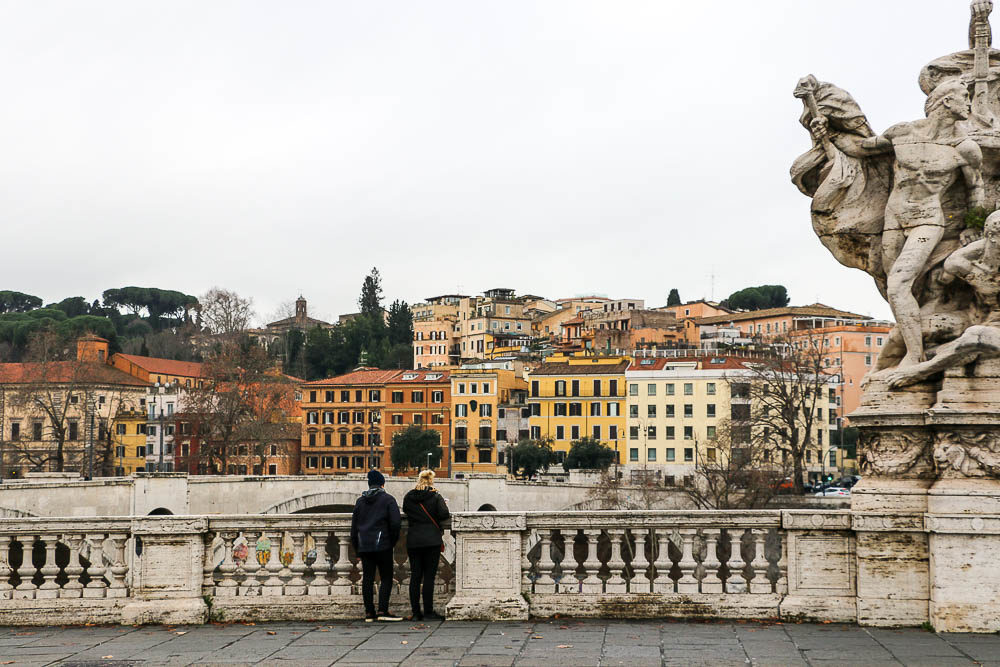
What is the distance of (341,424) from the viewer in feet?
271

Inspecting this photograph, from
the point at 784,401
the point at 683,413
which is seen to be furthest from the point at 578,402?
the point at 784,401

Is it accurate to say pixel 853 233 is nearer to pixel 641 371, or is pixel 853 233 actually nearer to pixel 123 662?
pixel 123 662

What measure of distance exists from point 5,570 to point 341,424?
7434 centimetres

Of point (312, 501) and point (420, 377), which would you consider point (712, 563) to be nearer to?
point (312, 501)

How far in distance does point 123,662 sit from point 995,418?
19.3 ft

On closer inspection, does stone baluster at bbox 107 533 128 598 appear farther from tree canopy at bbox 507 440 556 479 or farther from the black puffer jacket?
tree canopy at bbox 507 440 556 479

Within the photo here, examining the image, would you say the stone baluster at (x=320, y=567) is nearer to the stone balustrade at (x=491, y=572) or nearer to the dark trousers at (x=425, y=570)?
the stone balustrade at (x=491, y=572)

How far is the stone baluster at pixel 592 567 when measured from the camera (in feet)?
28.3

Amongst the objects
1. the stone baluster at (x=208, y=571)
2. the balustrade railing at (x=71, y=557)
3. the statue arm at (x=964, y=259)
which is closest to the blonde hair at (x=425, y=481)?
the stone baluster at (x=208, y=571)

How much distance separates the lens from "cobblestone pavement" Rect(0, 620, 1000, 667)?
704 centimetres

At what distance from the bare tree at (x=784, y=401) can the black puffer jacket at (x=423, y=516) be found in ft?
126

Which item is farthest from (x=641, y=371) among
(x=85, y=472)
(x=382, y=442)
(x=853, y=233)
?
(x=853, y=233)

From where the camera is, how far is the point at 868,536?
27.1ft

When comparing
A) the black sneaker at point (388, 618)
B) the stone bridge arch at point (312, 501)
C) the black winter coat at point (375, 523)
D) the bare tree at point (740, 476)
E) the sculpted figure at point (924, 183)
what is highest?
the sculpted figure at point (924, 183)
